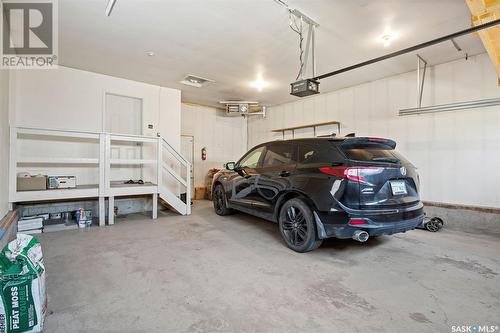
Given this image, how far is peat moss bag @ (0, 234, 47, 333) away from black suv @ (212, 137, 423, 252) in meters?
2.54

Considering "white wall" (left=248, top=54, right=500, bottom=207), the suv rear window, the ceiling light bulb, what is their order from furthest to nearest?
1. "white wall" (left=248, top=54, right=500, bottom=207)
2. the ceiling light bulb
3. the suv rear window

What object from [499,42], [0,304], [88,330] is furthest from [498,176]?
[0,304]

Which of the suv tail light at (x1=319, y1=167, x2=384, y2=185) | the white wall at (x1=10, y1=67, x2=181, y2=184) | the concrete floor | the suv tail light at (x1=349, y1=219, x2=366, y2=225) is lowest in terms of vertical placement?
the concrete floor

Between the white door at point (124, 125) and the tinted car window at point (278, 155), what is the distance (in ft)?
11.6

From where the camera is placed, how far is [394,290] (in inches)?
86.6

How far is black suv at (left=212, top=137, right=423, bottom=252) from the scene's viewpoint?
2.66 metres

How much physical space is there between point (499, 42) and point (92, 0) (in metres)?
4.84

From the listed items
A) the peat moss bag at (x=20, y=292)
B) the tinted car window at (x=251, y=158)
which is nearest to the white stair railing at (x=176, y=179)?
the tinted car window at (x=251, y=158)

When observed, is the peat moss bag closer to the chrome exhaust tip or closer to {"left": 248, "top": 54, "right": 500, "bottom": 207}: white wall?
the chrome exhaust tip

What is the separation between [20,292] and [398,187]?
3.46 metres

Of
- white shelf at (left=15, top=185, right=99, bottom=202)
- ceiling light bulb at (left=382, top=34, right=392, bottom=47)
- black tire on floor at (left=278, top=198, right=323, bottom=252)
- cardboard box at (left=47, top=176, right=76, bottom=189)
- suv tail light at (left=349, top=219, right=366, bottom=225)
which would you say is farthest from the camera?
cardboard box at (left=47, top=176, right=76, bottom=189)
